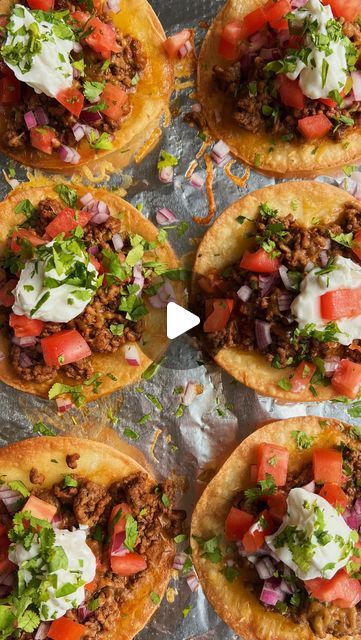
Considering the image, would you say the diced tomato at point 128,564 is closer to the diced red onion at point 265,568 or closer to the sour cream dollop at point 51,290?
the diced red onion at point 265,568

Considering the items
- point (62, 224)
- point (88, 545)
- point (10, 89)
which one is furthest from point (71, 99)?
point (88, 545)

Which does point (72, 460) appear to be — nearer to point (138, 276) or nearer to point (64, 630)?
point (64, 630)

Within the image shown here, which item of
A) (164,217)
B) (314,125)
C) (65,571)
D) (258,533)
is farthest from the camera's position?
(164,217)

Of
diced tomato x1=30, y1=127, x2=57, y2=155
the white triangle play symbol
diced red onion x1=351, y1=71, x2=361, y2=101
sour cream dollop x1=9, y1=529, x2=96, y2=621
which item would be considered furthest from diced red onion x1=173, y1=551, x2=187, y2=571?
diced red onion x1=351, y1=71, x2=361, y2=101

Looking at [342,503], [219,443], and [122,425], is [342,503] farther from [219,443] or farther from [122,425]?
[122,425]

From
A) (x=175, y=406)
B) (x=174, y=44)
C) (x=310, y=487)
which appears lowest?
(x=310, y=487)

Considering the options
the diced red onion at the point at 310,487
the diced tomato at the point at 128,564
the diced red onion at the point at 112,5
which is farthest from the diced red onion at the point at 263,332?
the diced red onion at the point at 112,5
